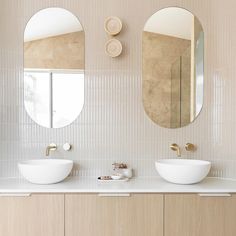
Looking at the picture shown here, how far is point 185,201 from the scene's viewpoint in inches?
76.5

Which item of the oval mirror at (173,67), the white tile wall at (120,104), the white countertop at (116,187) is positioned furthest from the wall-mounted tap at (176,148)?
the white countertop at (116,187)

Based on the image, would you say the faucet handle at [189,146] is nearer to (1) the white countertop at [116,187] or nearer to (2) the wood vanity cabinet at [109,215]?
(1) the white countertop at [116,187]

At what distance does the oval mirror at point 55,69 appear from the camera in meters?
2.44

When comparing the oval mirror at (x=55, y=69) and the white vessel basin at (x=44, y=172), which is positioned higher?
the oval mirror at (x=55, y=69)

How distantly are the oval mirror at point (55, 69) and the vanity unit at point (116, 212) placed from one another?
0.73 metres

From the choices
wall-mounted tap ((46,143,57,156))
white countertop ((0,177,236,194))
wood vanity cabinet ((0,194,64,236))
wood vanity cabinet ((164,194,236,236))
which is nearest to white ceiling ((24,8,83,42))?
wall-mounted tap ((46,143,57,156))

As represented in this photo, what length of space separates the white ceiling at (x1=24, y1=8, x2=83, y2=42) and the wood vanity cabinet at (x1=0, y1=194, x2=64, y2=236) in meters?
1.35

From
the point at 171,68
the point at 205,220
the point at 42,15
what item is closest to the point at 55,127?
the point at 42,15

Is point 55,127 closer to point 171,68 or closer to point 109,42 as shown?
point 109,42

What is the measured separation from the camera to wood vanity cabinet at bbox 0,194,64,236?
1.92 m

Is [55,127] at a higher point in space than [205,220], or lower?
higher

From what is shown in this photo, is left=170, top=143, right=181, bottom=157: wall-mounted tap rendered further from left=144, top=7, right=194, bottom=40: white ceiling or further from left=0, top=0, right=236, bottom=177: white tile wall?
left=144, top=7, right=194, bottom=40: white ceiling

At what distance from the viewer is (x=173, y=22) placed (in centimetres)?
250

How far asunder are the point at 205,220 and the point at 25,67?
1868 millimetres
